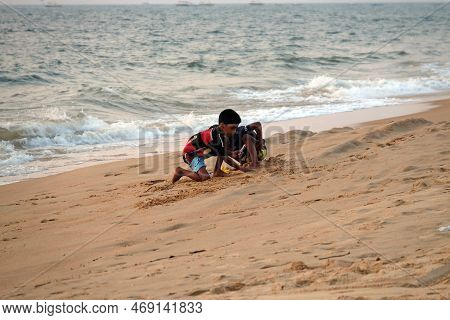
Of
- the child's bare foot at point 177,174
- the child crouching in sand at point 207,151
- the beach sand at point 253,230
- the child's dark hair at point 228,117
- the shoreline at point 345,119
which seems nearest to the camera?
the beach sand at point 253,230

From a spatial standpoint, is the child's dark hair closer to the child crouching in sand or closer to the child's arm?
the child crouching in sand

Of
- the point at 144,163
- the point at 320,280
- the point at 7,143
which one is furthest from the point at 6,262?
the point at 7,143

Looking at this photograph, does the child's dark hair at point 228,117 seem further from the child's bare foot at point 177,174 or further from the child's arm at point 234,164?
the child's bare foot at point 177,174

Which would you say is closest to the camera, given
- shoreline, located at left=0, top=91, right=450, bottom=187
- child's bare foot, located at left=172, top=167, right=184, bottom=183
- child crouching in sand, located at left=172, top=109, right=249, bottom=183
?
child crouching in sand, located at left=172, top=109, right=249, bottom=183

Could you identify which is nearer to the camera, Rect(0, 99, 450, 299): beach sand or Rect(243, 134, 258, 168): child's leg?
Rect(0, 99, 450, 299): beach sand

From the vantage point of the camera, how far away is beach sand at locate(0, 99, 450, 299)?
3727 mm

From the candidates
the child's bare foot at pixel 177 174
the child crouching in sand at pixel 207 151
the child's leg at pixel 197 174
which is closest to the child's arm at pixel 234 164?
the child crouching in sand at pixel 207 151

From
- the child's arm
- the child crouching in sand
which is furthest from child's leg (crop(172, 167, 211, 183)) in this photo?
the child's arm

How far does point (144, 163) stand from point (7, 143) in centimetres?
318

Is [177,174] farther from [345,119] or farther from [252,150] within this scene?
[345,119]

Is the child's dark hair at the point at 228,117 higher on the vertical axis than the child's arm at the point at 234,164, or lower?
higher

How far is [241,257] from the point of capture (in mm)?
4207

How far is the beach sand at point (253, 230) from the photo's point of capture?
3.73 m

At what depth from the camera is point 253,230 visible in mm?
4859
